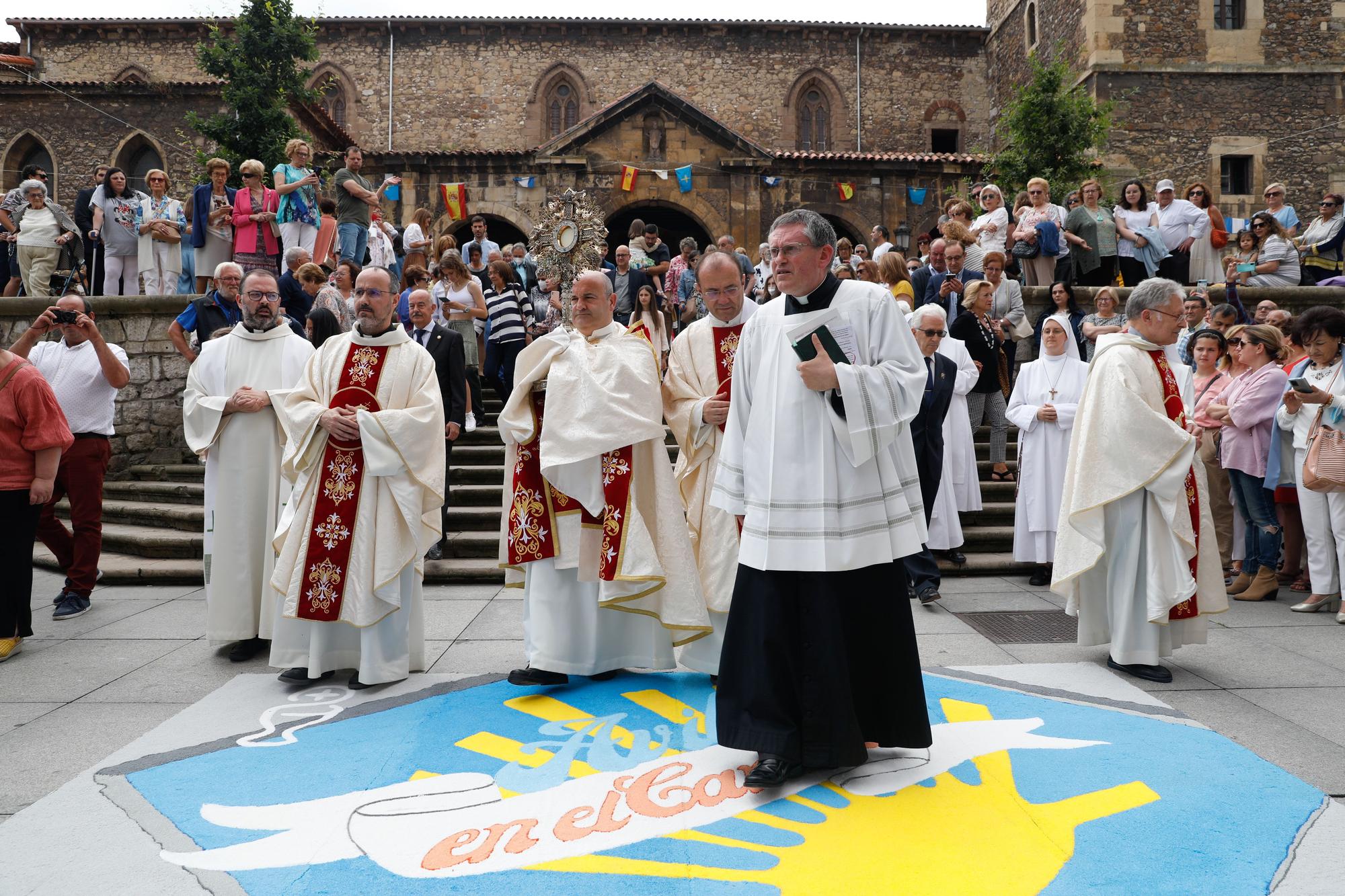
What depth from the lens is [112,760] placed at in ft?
12.8

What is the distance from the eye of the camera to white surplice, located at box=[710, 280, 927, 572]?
350cm

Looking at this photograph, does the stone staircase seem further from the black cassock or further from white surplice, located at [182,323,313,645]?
the black cassock

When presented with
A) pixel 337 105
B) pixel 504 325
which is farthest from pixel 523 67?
pixel 504 325

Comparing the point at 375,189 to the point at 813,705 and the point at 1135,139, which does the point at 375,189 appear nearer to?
the point at 1135,139

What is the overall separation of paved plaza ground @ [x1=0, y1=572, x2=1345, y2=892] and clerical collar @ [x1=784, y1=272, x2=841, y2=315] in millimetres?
1787

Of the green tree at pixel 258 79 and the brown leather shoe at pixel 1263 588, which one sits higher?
the green tree at pixel 258 79

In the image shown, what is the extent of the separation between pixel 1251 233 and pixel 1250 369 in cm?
631

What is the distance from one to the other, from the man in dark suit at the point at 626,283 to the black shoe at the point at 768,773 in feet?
29.3

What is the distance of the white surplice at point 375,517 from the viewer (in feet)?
15.8

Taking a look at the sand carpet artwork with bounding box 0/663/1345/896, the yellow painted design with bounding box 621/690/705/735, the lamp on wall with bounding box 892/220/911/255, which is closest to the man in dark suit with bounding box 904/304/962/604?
the sand carpet artwork with bounding box 0/663/1345/896

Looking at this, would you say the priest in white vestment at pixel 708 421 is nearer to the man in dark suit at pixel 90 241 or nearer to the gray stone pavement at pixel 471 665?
the gray stone pavement at pixel 471 665

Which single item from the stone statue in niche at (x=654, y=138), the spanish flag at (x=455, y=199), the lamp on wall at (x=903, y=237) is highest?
the stone statue in niche at (x=654, y=138)

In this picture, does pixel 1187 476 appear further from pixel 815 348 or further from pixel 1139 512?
pixel 815 348

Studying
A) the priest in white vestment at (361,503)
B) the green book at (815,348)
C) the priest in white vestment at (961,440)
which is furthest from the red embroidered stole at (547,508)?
the priest in white vestment at (961,440)
